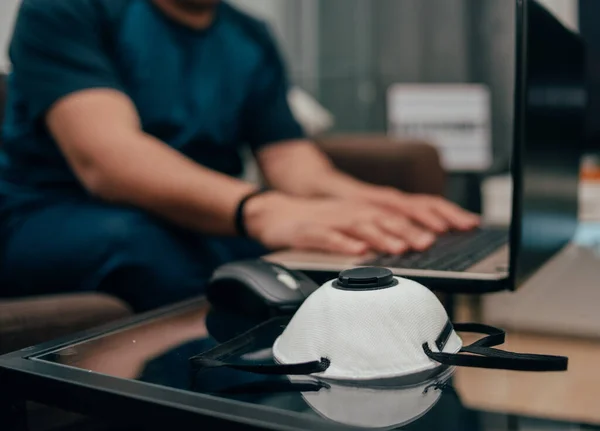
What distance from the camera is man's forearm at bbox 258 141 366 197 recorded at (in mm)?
1265

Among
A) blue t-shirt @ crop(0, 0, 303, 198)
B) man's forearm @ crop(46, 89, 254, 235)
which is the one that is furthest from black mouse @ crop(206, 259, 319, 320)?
blue t-shirt @ crop(0, 0, 303, 198)

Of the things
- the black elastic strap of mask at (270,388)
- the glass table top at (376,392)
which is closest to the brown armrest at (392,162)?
the glass table top at (376,392)

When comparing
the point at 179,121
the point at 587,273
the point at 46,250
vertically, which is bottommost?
the point at 587,273

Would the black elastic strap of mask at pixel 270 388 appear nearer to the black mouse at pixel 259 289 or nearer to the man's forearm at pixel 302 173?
the black mouse at pixel 259 289

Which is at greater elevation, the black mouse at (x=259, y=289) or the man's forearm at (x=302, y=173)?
the black mouse at (x=259, y=289)

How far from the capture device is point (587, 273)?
1.03 metres

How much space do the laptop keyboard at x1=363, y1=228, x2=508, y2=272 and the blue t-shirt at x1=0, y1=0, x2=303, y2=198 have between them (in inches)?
18.8

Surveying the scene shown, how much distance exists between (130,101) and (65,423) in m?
0.63

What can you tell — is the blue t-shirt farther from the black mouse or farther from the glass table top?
the glass table top

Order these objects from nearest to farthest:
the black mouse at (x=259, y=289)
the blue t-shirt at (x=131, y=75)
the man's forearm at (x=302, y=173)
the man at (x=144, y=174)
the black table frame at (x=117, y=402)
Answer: the black table frame at (x=117, y=402), the black mouse at (x=259, y=289), the man at (x=144, y=174), the blue t-shirt at (x=131, y=75), the man's forearm at (x=302, y=173)

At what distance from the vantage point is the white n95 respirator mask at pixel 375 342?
0.44 meters

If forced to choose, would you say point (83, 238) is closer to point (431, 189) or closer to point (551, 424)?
point (551, 424)

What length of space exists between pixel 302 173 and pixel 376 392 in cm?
92

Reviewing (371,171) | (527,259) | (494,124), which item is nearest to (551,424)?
(527,259)
